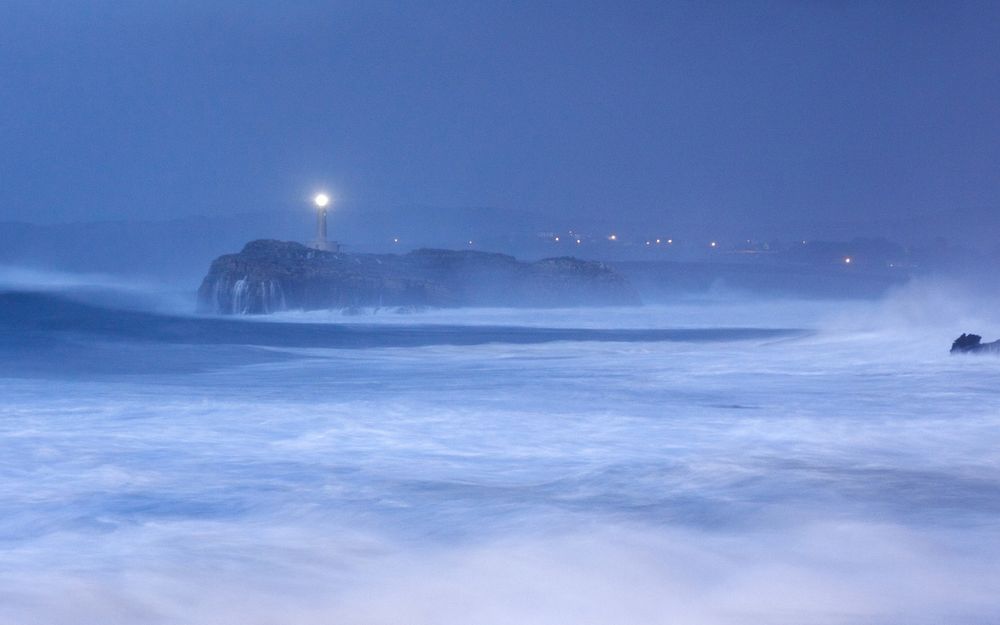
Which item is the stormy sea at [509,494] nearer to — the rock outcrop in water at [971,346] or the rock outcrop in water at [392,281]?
the rock outcrop in water at [971,346]

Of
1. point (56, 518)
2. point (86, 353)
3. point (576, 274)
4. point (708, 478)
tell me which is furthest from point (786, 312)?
point (56, 518)

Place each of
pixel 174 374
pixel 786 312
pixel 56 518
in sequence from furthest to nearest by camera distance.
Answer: pixel 786 312
pixel 174 374
pixel 56 518

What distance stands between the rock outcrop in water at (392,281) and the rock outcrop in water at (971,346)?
73.2ft

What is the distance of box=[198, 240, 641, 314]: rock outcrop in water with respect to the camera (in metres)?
35.4

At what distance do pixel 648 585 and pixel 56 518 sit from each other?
3.80m

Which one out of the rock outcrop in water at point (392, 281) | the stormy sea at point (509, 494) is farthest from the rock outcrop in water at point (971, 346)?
the rock outcrop in water at point (392, 281)

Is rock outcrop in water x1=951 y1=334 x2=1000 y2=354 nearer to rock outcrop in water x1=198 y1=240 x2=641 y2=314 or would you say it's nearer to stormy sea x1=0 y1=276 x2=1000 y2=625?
stormy sea x1=0 y1=276 x2=1000 y2=625

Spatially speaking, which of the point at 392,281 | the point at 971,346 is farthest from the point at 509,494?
the point at 392,281

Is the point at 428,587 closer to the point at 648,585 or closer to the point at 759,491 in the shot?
the point at 648,585

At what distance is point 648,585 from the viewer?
5500 millimetres

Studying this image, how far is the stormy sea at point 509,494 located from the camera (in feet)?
17.3

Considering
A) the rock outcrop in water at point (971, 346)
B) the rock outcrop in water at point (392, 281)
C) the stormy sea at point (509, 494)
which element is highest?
the rock outcrop in water at point (392, 281)

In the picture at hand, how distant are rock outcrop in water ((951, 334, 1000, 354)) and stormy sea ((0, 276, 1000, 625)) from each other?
255 millimetres

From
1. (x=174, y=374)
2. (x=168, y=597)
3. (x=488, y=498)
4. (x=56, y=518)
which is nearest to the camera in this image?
(x=168, y=597)
